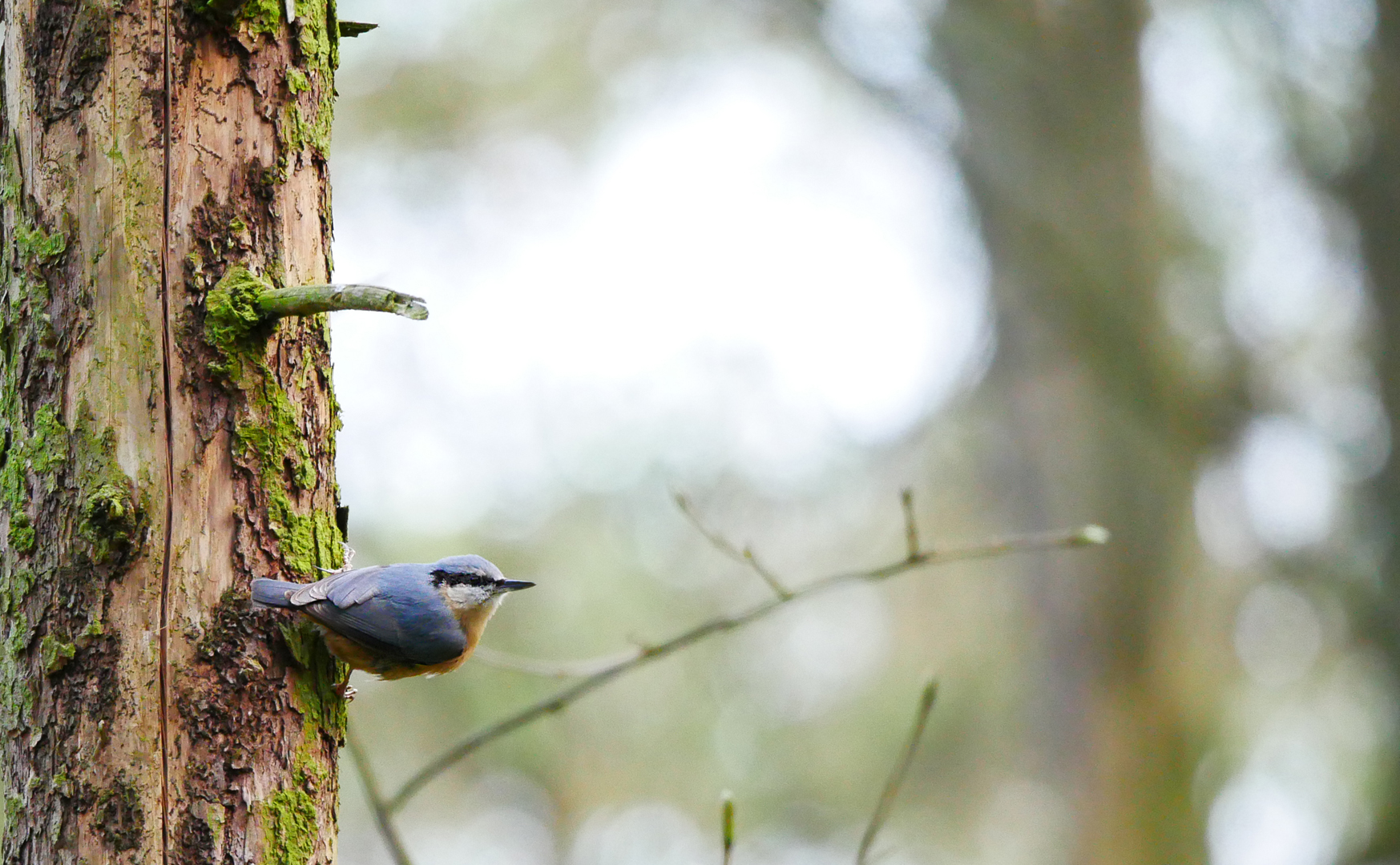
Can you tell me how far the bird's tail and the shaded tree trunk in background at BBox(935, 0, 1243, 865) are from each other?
14.7 ft

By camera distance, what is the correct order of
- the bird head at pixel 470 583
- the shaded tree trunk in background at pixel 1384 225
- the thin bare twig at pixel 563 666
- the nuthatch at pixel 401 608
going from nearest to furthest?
1. the nuthatch at pixel 401 608
2. the bird head at pixel 470 583
3. the thin bare twig at pixel 563 666
4. the shaded tree trunk in background at pixel 1384 225

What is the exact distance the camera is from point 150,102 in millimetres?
1836

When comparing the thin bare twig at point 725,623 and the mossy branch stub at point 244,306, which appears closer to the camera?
the mossy branch stub at point 244,306

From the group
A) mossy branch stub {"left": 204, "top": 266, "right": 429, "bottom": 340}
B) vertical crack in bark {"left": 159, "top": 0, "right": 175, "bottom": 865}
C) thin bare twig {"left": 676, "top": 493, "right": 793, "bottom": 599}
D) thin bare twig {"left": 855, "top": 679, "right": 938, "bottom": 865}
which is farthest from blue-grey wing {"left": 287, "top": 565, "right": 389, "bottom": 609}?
thin bare twig {"left": 855, "top": 679, "right": 938, "bottom": 865}

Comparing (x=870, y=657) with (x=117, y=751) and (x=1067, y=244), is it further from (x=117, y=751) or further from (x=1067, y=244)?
(x=117, y=751)

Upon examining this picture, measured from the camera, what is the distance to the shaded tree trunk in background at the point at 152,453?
1703mm

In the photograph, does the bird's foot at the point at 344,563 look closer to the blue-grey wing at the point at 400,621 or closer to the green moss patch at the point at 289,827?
the blue-grey wing at the point at 400,621

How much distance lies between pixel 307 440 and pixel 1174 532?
202 inches

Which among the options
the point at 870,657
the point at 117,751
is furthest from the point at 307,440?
the point at 870,657

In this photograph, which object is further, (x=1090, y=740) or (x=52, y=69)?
(x=1090, y=740)

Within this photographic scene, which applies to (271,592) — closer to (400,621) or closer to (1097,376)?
(400,621)


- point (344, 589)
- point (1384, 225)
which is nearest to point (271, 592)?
point (344, 589)

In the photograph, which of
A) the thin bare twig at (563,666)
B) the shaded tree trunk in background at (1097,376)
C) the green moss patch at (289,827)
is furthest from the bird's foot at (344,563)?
the shaded tree trunk in background at (1097,376)

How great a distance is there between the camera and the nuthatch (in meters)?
1.84
